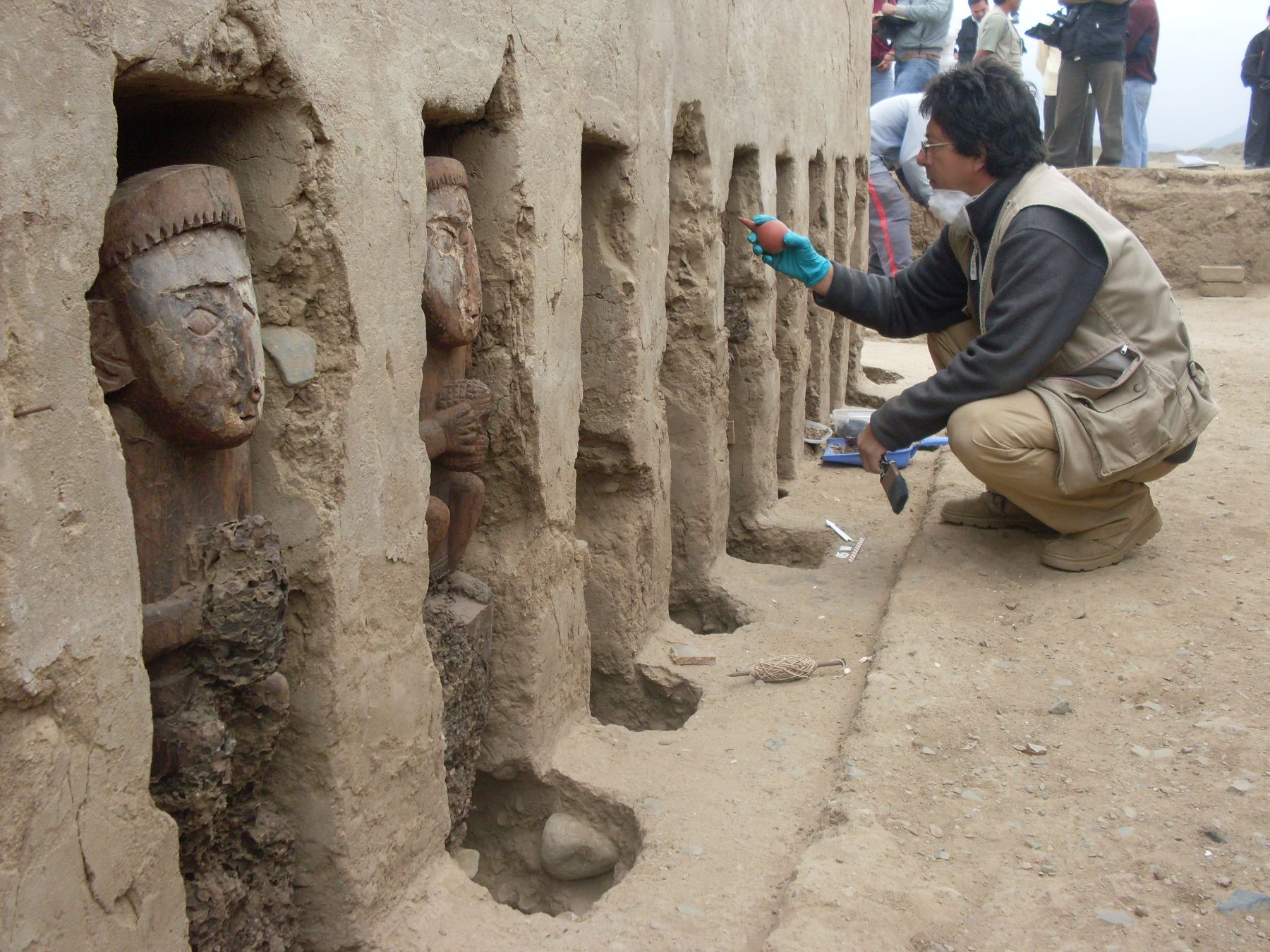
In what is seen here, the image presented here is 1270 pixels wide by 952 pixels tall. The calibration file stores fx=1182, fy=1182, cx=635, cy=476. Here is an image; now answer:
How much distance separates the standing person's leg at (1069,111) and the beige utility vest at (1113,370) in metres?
7.44

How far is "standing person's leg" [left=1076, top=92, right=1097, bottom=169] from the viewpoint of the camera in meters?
10.8

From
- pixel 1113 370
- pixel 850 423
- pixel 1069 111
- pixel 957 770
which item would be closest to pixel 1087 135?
pixel 1069 111

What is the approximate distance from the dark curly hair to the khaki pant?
77 cm

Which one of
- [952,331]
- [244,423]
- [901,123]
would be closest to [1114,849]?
[244,423]

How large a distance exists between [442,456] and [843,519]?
2.81 m

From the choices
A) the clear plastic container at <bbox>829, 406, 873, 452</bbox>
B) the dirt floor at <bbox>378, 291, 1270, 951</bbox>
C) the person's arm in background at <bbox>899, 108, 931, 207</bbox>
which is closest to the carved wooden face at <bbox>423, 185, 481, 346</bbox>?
the dirt floor at <bbox>378, 291, 1270, 951</bbox>

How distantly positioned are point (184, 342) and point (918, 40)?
28.0ft

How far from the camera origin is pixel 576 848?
2.81 meters

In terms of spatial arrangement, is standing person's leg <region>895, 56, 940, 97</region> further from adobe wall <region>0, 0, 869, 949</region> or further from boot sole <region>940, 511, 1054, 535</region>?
boot sole <region>940, 511, 1054, 535</region>

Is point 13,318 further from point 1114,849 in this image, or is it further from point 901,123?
point 901,123

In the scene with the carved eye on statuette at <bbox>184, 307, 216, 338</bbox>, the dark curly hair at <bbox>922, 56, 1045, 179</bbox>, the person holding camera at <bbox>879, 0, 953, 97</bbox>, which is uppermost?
the person holding camera at <bbox>879, 0, 953, 97</bbox>

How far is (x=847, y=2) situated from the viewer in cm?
691

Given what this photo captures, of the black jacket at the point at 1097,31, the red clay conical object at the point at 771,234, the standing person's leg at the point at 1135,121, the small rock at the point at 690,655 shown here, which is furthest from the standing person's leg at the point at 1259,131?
the small rock at the point at 690,655

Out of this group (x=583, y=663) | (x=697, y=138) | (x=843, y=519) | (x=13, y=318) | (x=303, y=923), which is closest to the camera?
(x=13, y=318)
